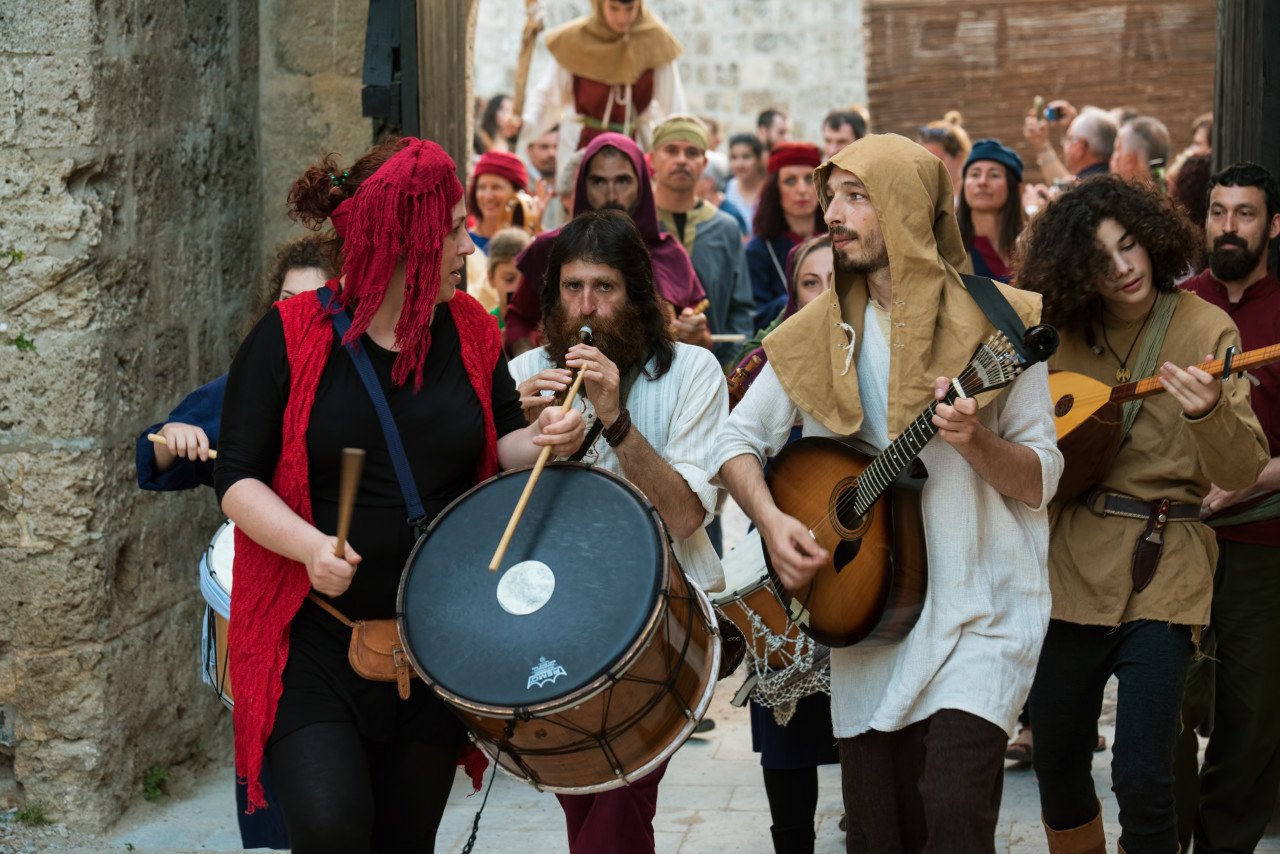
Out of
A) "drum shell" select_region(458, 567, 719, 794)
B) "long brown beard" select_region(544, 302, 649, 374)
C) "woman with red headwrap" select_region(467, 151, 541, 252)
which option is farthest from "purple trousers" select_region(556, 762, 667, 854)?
"woman with red headwrap" select_region(467, 151, 541, 252)

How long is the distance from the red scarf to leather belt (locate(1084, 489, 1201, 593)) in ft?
5.99

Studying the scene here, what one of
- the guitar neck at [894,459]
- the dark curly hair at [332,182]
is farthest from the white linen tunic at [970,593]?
the dark curly hair at [332,182]

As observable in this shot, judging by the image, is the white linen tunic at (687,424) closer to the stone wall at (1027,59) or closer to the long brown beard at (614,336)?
the long brown beard at (614,336)

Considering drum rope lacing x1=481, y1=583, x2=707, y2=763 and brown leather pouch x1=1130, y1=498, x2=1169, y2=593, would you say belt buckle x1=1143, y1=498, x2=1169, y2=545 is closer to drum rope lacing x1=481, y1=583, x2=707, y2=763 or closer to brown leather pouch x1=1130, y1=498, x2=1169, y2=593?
brown leather pouch x1=1130, y1=498, x2=1169, y2=593

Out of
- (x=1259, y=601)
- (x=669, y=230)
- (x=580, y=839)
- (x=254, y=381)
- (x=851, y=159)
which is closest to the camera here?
(x=254, y=381)

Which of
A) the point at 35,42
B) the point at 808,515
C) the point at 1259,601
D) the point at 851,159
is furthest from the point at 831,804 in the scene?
the point at 35,42

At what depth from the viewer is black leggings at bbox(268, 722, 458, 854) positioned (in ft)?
11.1

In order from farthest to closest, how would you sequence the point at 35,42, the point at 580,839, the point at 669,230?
the point at 669,230
the point at 35,42
the point at 580,839

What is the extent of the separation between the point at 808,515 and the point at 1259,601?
5.29 ft

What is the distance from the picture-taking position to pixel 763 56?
1767 cm

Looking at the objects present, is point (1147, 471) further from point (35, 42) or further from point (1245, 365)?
point (35, 42)

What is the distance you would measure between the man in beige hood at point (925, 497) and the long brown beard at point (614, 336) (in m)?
0.41

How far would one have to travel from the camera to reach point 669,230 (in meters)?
7.29

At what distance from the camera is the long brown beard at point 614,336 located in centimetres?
423
